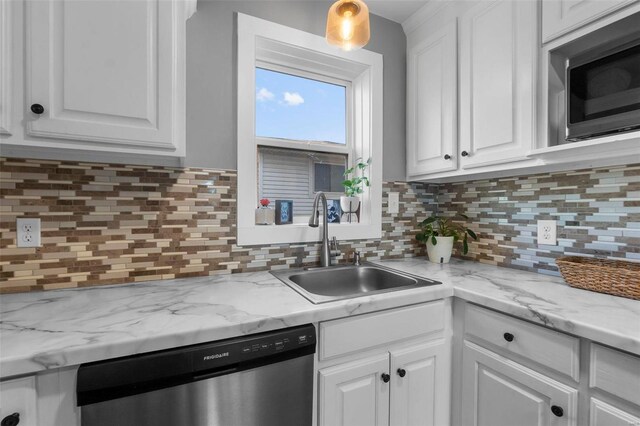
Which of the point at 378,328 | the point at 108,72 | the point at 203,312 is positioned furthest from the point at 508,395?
the point at 108,72

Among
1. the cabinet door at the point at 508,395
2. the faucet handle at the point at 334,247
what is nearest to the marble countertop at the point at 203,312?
the cabinet door at the point at 508,395

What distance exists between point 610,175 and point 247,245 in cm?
171

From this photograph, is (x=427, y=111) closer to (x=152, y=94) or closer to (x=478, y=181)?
(x=478, y=181)

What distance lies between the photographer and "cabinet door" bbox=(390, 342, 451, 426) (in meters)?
1.22

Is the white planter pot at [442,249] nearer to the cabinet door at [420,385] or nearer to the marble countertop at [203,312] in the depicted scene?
the marble countertop at [203,312]

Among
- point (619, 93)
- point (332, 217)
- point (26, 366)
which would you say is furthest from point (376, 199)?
point (26, 366)

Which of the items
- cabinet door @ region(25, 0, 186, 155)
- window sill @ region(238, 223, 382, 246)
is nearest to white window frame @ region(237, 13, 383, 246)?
window sill @ region(238, 223, 382, 246)

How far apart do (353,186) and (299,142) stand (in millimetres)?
445

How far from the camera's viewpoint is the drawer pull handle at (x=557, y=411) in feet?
3.18

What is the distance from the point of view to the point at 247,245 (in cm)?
158

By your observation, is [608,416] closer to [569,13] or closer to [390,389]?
[390,389]

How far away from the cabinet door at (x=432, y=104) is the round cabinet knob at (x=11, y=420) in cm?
189

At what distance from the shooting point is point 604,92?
1089mm

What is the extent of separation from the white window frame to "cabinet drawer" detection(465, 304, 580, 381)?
2.67ft
